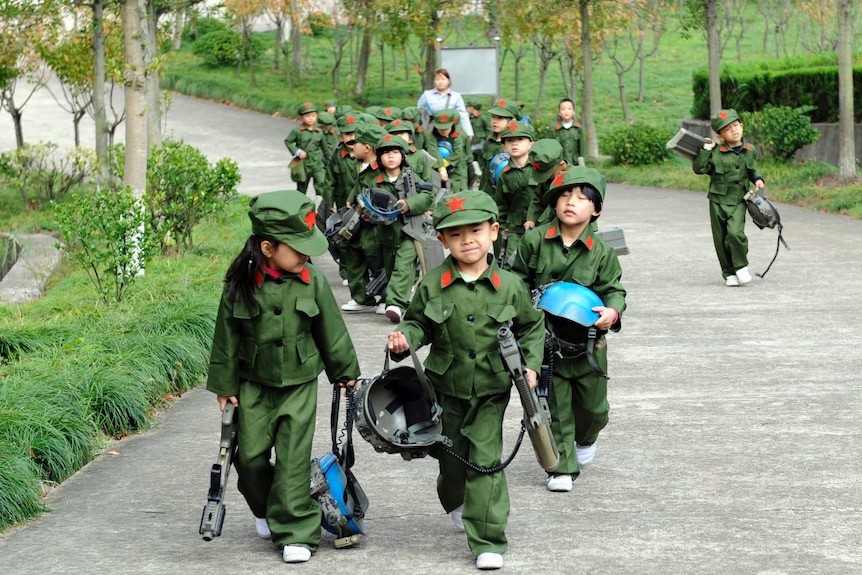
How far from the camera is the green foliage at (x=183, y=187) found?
1271 centimetres

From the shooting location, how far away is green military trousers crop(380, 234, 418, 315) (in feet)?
33.2

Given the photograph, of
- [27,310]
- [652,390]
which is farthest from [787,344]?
[27,310]

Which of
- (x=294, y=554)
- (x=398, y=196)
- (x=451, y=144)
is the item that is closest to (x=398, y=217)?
(x=398, y=196)

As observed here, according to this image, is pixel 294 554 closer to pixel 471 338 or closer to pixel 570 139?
pixel 471 338

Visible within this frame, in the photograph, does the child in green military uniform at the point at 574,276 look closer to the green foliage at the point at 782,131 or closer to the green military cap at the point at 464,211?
Result: the green military cap at the point at 464,211


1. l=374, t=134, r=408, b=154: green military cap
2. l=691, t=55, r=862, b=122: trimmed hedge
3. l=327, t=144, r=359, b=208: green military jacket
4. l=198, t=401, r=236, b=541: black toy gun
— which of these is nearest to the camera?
l=198, t=401, r=236, b=541: black toy gun

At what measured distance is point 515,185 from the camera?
10.2 meters

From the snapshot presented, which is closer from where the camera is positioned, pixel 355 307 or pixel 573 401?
pixel 573 401

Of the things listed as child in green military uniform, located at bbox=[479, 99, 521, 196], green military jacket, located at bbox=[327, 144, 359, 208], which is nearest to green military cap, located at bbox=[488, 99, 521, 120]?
child in green military uniform, located at bbox=[479, 99, 521, 196]

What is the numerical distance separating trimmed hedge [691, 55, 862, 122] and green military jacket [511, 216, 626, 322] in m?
15.7

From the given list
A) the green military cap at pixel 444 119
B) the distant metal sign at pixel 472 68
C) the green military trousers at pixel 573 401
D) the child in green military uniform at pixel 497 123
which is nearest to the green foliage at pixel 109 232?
the child in green military uniform at pixel 497 123

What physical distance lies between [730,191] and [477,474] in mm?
7079

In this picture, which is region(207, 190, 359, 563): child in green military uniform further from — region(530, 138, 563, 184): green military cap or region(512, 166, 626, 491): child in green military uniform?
region(530, 138, 563, 184): green military cap

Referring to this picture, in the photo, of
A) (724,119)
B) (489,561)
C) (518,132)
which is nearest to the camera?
(489,561)
